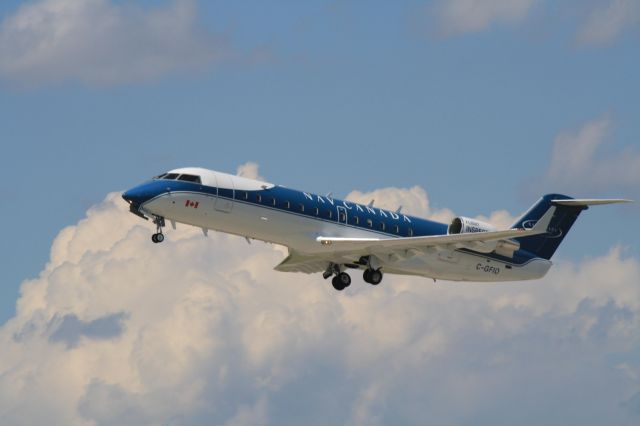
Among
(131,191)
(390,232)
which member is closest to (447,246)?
(390,232)

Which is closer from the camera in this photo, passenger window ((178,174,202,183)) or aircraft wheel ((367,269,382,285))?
passenger window ((178,174,202,183))

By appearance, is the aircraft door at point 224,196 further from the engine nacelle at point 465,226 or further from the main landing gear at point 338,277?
the engine nacelle at point 465,226

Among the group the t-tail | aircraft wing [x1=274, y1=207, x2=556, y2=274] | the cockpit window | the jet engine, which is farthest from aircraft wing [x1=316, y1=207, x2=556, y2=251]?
the t-tail

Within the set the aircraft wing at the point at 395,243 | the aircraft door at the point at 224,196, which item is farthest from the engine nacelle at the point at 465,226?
the aircraft door at the point at 224,196

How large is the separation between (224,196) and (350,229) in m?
6.54

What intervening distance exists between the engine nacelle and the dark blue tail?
13.9ft

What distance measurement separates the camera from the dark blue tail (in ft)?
216

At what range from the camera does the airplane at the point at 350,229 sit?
54656 mm

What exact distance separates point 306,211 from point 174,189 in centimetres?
595

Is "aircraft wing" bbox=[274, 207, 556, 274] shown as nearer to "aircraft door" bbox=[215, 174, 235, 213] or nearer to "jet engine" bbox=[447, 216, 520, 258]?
"jet engine" bbox=[447, 216, 520, 258]

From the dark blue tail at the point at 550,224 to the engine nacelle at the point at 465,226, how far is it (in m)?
4.23

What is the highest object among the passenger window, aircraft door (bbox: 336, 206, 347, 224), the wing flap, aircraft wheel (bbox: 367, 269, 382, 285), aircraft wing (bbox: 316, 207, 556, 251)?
the passenger window

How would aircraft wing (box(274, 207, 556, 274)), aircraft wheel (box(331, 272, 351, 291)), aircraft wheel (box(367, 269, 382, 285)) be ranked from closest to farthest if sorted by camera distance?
aircraft wing (box(274, 207, 556, 274)) → aircraft wheel (box(367, 269, 382, 285)) → aircraft wheel (box(331, 272, 351, 291))

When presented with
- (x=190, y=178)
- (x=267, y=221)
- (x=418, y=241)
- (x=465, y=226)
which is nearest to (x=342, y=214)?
(x=418, y=241)
